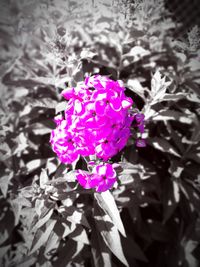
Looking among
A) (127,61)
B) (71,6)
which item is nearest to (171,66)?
(127,61)

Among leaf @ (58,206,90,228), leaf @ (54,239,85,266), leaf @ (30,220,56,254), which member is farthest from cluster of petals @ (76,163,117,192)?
leaf @ (54,239,85,266)

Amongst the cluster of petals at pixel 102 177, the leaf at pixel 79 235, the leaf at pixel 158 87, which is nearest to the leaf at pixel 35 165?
the leaf at pixel 79 235

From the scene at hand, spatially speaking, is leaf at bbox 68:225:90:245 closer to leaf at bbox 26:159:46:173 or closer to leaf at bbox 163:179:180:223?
leaf at bbox 26:159:46:173

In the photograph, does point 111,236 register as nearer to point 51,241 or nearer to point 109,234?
point 109,234

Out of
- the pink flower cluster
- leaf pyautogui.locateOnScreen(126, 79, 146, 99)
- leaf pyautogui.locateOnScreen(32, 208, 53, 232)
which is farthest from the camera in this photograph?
leaf pyautogui.locateOnScreen(126, 79, 146, 99)

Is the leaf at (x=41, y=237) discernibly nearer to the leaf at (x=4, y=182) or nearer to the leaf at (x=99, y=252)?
the leaf at (x=99, y=252)

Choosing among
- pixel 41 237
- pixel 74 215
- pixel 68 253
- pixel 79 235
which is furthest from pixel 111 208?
pixel 68 253

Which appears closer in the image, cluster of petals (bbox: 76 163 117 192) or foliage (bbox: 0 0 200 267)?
cluster of petals (bbox: 76 163 117 192)

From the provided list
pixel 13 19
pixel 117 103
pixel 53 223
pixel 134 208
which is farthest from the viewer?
pixel 13 19

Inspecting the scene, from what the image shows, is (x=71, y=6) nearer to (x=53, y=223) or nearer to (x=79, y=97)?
(x=79, y=97)
